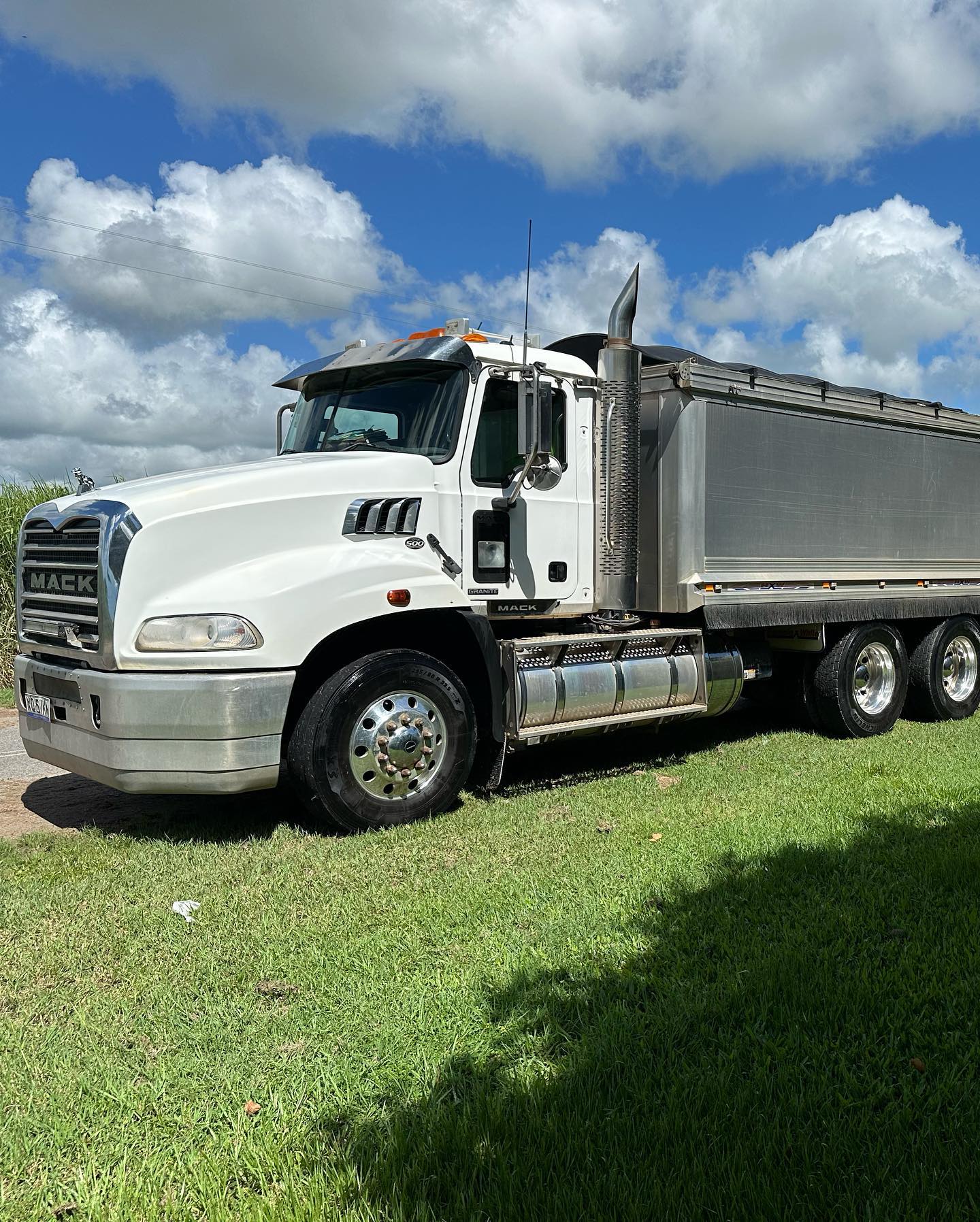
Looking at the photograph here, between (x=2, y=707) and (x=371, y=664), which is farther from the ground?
(x=371, y=664)

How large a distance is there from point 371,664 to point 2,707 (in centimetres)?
727

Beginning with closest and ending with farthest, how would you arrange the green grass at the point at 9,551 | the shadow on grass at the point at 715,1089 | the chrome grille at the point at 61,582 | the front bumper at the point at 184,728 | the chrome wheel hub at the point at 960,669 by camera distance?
the shadow on grass at the point at 715,1089
the front bumper at the point at 184,728
the chrome grille at the point at 61,582
the chrome wheel hub at the point at 960,669
the green grass at the point at 9,551

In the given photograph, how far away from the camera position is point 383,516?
5910 mm

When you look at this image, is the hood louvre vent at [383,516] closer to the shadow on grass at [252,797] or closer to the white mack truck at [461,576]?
the white mack truck at [461,576]

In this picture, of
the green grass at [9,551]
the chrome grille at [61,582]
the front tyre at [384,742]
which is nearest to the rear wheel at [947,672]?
the front tyre at [384,742]

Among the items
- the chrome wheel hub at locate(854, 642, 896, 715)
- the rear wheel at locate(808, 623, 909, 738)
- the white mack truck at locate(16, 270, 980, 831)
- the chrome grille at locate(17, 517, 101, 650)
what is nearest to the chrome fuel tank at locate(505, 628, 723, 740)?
the white mack truck at locate(16, 270, 980, 831)

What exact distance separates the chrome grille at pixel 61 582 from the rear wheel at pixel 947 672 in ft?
24.2

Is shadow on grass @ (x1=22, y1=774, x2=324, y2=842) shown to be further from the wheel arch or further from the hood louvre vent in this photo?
the hood louvre vent

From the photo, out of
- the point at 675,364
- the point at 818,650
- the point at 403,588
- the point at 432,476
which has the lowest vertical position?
the point at 818,650

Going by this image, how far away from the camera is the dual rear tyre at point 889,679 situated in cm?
864

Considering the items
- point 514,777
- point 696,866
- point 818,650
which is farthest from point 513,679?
point 818,650

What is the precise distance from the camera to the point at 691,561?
24.1 ft

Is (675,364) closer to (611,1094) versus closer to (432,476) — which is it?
(432,476)

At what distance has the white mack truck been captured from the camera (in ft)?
17.2
